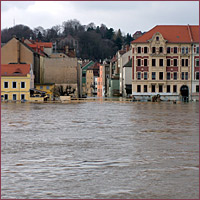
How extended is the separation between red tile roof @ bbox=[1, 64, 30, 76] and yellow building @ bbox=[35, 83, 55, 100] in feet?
25.1

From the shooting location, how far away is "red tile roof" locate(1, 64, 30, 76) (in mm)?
94875

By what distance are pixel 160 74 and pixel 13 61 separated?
27.7 m

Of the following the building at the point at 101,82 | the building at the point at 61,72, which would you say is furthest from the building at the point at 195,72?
the building at the point at 101,82

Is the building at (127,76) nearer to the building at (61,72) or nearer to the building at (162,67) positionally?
the building at (61,72)

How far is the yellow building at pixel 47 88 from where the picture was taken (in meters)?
103

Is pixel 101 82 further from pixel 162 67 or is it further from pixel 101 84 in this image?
pixel 162 67

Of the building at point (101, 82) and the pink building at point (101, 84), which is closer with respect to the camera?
the building at point (101, 82)

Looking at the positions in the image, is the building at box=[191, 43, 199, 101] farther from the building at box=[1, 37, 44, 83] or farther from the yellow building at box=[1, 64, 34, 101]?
the building at box=[1, 37, 44, 83]

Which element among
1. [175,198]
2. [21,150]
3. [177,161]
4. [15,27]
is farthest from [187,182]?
[15,27]

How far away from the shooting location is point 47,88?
4114 inches

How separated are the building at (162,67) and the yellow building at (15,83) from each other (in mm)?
18799

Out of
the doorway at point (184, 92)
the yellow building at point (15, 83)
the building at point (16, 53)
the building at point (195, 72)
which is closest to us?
the yellow building at point (15, 83)

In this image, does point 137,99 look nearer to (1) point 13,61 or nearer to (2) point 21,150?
(1) point 13,61

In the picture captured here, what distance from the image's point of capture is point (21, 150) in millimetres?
21500
